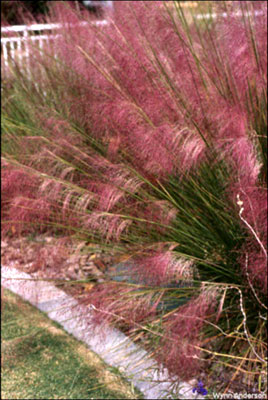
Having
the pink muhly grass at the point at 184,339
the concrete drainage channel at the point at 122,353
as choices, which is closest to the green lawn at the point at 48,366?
the concrete drainage channel at the point at 122,353

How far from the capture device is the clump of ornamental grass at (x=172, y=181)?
2479mm

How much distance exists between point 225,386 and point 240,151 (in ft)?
3.21

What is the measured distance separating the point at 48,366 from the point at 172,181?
108 centimetres

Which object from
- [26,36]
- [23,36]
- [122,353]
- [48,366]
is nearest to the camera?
[122,353]

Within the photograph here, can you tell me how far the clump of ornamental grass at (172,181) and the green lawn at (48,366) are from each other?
0.81ft

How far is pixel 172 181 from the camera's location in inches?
111

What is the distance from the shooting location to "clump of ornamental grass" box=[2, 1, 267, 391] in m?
2.48

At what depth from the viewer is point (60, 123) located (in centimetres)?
311

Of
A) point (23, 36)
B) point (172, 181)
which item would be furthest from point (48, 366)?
point (23, 36)

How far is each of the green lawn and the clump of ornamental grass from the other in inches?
9.8

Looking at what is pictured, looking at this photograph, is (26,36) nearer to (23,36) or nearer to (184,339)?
(23,36)

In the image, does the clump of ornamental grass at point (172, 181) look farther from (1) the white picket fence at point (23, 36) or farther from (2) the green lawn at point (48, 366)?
(1) the white picket fence at point (23, 36)

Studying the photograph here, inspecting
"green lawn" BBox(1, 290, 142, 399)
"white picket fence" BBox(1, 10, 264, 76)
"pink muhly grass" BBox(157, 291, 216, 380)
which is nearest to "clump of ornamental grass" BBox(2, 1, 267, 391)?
"pink muhly grass" BBox(157, 291, 216, 380)

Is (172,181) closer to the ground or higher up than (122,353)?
higher up
